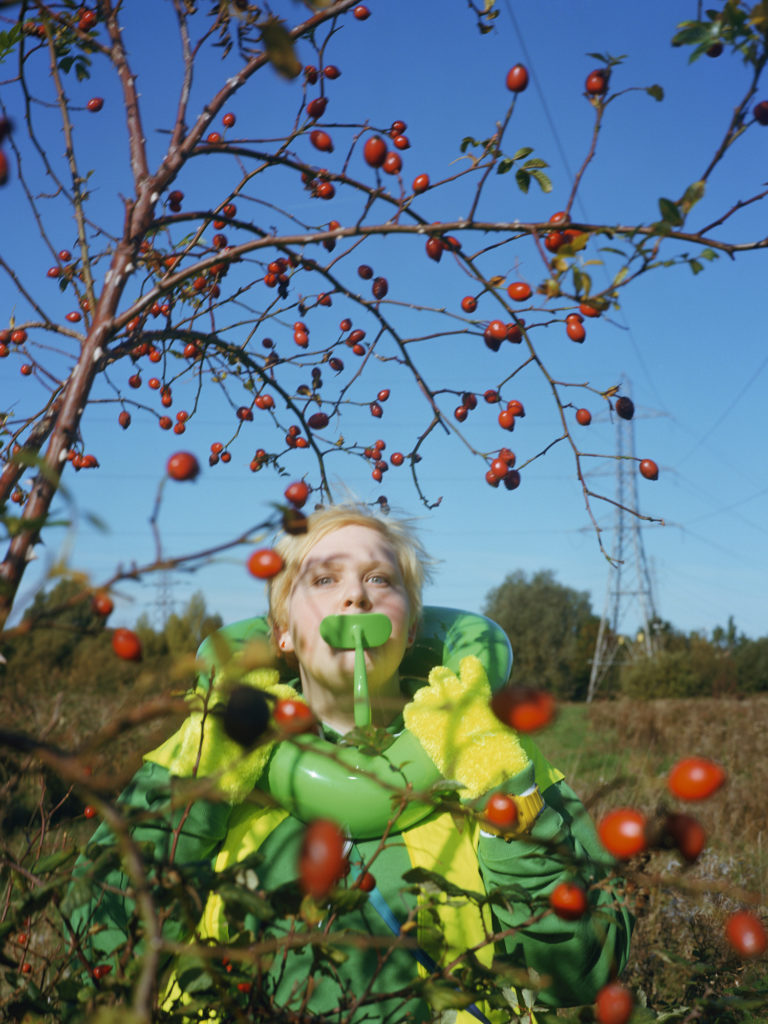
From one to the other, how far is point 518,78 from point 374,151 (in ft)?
0.73

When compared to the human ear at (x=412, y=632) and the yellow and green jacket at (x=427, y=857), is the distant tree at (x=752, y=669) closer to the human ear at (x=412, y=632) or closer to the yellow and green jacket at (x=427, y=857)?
the human ear at (x=412, y=632)

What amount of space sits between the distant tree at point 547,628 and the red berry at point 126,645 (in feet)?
65.4

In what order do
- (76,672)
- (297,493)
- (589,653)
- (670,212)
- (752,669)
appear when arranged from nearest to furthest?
(670,212) < (297,493) < (76,672) < (752,669) < (589,653)

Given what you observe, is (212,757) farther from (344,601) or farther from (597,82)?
(597,82)

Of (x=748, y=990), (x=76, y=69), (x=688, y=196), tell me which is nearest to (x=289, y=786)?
(x=748, y=990)

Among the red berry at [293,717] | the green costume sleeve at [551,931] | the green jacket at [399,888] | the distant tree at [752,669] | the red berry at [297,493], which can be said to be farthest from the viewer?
the distant tree at [752,669]

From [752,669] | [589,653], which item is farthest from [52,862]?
[589,653]

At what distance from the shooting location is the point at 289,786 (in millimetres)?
1412

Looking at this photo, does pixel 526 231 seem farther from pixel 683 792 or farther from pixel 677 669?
pixel 677 669

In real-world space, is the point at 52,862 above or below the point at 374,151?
below

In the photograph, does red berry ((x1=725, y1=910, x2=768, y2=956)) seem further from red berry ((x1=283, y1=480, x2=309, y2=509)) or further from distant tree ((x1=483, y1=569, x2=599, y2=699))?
distant tree ((x1=483, y1=569, x2=599, y2=699))

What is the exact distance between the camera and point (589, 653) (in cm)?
2069

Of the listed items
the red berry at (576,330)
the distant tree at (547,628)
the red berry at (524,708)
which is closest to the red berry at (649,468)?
the red berry at (576,330)

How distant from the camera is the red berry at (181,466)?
721mm
